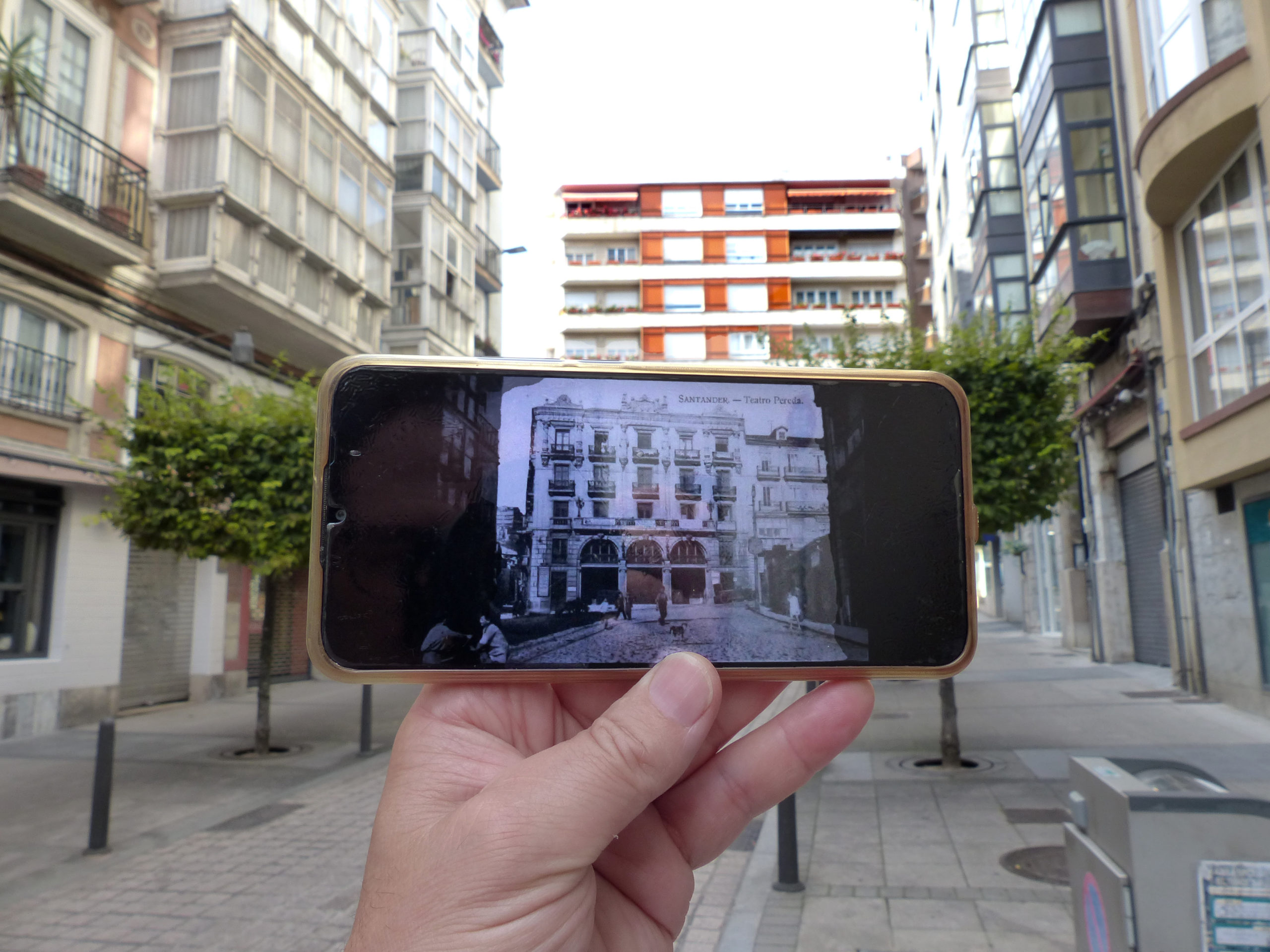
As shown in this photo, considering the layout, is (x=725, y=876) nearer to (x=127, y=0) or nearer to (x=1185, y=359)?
(x=1185, y=359)

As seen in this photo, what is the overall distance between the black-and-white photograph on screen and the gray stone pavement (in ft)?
13.4

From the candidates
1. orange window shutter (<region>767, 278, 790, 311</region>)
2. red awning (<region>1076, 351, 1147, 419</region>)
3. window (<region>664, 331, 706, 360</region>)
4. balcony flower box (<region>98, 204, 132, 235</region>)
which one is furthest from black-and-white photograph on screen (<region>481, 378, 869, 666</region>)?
orange window shutter (<region>767, 278, 790, 311</region>)

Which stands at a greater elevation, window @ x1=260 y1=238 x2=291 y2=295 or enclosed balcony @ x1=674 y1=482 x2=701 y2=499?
window @ x1=260 y1=238 x2=291 y2=295

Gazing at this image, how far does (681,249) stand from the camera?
55688mm

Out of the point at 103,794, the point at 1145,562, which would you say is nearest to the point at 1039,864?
the point at 103,794

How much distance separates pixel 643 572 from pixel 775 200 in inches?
2295

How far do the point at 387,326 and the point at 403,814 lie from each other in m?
24.0

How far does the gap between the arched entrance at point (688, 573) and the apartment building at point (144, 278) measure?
431 inches

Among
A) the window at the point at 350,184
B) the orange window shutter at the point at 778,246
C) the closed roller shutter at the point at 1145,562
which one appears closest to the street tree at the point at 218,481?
the window at the point at 350,184

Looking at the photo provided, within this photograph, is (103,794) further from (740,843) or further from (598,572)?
(598,572)

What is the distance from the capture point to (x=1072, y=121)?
1692 centimetres

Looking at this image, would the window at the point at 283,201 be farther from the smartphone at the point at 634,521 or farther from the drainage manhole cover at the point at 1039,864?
the smartphone at the point at 634,521

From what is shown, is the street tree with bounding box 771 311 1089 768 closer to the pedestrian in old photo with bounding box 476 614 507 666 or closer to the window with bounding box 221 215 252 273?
the pedestrian in old photo with bounding box 476 614 507 666

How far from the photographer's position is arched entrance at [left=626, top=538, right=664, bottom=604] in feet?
5.88
